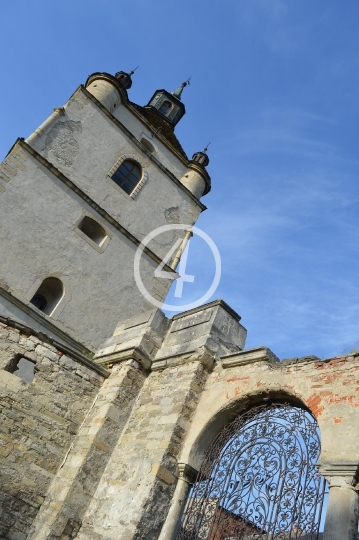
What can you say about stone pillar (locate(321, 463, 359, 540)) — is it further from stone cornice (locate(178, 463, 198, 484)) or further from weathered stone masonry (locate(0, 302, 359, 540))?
stone cornice (locate(178, 463, 198, 484))

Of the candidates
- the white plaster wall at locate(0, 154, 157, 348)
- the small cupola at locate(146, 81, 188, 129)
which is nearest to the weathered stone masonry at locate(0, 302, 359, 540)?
the white plaster wall at locate(0, 154, 157, 348)

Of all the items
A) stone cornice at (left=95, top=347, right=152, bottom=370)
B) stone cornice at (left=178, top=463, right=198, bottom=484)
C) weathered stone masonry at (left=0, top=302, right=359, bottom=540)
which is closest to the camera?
weathered stone masonry at (left=0, top=302, right=359, bottom=540)

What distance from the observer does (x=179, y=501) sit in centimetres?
583

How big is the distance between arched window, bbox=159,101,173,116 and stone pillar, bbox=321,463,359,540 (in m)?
18.2

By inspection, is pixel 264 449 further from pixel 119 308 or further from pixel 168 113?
pixel 168 113

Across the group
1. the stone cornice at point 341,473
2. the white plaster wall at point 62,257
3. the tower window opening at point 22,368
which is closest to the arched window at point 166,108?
the white plaster wall at point 62,257

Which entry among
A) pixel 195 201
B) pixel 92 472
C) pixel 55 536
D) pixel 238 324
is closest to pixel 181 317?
pixel 238 324

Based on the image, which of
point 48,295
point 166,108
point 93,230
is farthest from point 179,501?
point 166,108

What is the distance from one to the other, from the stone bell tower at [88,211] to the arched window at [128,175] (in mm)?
35

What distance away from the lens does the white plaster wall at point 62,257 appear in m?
10.5

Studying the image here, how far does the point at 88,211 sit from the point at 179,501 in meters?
8.16

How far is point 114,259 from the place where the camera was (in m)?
12.3

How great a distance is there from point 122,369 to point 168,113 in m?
15.5

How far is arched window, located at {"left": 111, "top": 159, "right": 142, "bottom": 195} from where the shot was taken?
1373 centimetres
